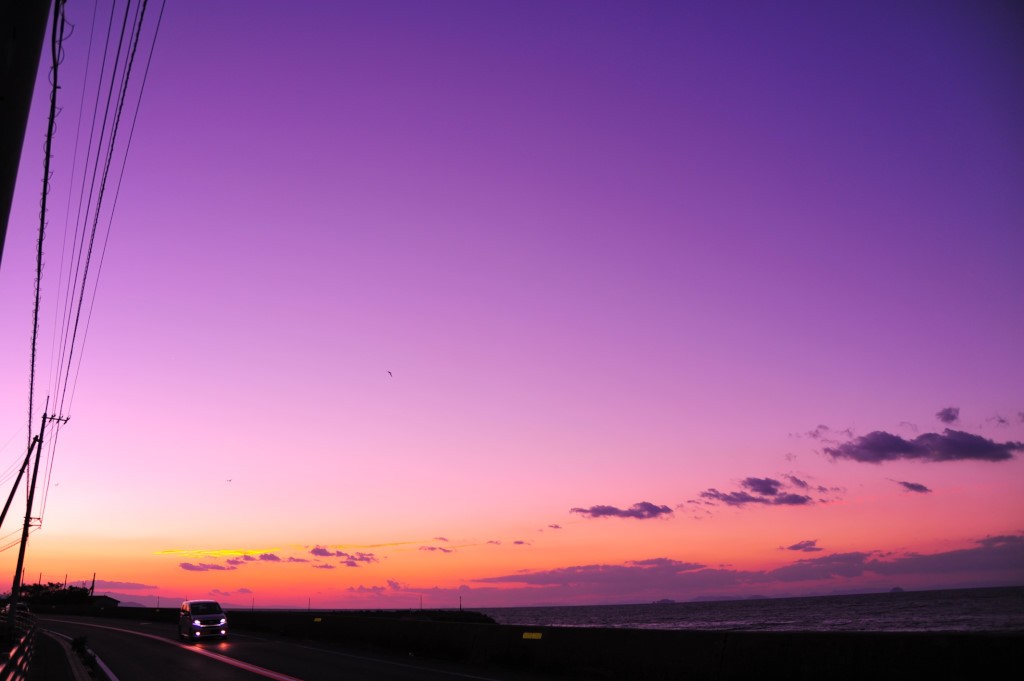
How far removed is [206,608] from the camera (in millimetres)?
32938

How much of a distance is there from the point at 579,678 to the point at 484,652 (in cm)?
462

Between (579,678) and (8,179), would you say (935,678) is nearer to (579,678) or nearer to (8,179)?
(579,678)

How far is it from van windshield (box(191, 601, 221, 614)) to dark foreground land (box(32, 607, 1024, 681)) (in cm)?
1290

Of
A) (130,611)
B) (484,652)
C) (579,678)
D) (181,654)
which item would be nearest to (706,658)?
(579,678)

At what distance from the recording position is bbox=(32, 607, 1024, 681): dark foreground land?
1016cm

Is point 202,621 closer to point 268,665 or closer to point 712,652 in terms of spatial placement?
point 268,665

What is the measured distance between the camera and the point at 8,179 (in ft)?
14.7

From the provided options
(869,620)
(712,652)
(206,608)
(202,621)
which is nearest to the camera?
(712,652)

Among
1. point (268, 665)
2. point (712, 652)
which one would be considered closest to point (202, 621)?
point (268, 665)

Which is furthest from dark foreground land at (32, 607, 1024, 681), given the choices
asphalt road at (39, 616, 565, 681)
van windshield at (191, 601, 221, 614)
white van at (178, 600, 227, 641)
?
van windshield at (191, 601, 221, 614)

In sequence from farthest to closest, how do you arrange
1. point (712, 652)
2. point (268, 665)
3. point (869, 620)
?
point (869, 620), point (268, 665), point (712, 652)

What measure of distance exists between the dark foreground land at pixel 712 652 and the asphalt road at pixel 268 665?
101 cm

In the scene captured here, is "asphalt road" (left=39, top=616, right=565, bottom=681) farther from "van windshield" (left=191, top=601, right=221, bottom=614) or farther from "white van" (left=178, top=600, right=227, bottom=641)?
"van windshield" (left=191, top=601, right=221, bottom=614)

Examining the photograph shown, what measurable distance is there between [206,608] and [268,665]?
51.0 feet
